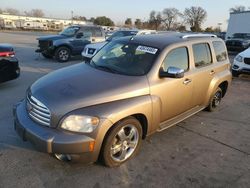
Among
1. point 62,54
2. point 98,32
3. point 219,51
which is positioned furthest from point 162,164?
point 98,32

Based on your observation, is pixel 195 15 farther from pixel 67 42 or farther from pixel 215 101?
pixel 215 101

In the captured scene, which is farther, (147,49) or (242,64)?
(242,64)

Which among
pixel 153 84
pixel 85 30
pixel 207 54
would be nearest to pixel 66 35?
pixel 85 30

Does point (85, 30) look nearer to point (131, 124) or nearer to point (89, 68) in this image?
point (89, 68)

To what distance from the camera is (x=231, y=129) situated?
5.15 metres

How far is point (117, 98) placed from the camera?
3473 millimetres

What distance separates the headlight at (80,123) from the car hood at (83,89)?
0.10 m

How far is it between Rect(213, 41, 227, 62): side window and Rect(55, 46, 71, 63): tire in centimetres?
881

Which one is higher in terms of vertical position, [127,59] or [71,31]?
[127,59]

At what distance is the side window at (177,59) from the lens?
4.20 meters

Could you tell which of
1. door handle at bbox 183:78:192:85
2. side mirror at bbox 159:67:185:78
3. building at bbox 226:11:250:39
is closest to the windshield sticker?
side mirror at bbox 159:67:185:78

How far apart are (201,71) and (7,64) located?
4.88 metres

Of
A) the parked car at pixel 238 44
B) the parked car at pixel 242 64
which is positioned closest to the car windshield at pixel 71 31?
the parked car at pixel 242 64

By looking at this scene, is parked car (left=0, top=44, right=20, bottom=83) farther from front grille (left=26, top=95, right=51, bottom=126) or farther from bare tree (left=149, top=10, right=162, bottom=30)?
bare tree (left=149, top=10, right=162, bottom=30)
